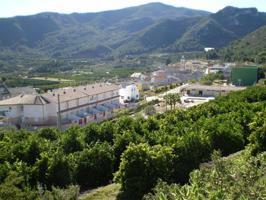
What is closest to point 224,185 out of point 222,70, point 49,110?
point 49,110

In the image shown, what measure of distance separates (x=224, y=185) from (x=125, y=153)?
7.51 meters

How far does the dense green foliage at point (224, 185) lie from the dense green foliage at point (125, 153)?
5639 millimetres

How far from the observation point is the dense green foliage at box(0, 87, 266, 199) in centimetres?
1922

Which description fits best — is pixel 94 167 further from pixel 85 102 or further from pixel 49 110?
pixel 85 102

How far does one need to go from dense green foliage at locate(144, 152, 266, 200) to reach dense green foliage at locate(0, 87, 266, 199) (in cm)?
564

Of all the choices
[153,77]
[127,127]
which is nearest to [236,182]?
[127,127]

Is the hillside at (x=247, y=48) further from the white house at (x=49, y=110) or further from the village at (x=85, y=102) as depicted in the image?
the white house at (x=49, y=110)

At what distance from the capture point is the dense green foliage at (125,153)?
19.2 meters

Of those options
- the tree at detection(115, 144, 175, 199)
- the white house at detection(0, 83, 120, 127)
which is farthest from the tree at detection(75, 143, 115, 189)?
the white house at detection(0, 83, 120, 127)

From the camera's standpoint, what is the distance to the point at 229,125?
2806cm

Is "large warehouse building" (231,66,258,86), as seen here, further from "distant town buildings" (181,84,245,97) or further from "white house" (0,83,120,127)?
"white house" (0,83,120,127)

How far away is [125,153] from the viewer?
63.9 ft

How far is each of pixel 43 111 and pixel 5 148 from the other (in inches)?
1053

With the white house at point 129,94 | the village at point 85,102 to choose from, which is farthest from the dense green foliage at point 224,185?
the white house at point 129,94
